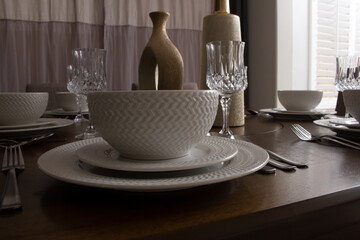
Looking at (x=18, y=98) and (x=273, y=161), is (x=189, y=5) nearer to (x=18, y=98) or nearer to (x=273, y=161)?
(x=18, y=98)

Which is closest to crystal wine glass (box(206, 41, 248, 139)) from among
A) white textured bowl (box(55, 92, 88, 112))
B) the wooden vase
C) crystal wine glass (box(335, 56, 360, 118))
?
the wooden vase

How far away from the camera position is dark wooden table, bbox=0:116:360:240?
23 centimetres

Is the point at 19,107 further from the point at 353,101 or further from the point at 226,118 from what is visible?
the point at 353,101

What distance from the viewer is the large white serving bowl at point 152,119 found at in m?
0.31

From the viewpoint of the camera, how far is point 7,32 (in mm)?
2254

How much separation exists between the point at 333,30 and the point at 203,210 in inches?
117

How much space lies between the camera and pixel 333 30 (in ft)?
9.05

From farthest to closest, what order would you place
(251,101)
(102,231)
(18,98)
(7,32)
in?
(251,101), (7,32), (18,98), (102,231)

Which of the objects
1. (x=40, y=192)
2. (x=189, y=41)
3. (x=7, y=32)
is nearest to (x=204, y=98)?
(x=40, y=192)

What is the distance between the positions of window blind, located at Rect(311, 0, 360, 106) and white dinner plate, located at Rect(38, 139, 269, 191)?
2698mm

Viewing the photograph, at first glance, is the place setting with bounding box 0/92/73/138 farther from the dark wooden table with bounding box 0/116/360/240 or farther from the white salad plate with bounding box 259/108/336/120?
the white salad plate with bounding box 259/108/336/120

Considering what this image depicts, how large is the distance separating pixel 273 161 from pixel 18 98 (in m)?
0.50

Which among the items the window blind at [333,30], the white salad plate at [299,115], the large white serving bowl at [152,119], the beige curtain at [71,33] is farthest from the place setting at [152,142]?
the window blind at [333,30]

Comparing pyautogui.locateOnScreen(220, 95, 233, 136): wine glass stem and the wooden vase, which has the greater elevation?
the wooden vase
